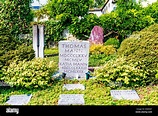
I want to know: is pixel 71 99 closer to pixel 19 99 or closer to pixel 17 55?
pixel 19 99

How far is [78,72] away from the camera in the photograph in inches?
140

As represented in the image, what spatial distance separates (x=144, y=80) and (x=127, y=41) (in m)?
0.53

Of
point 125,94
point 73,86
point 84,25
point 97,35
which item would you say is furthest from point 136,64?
point 97,35

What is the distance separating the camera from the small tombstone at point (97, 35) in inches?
217

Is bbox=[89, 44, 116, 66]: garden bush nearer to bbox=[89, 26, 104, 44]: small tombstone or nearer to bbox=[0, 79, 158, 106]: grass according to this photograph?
bbox=[89, 26, 104, 44]: small tombstone

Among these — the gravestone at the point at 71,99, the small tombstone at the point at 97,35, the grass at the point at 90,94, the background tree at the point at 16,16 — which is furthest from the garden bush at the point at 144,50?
the small tombstone at the point at 97,35

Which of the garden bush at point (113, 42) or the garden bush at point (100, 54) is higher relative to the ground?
the garden bush at point (113, 42)

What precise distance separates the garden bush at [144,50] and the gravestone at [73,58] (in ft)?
1.34

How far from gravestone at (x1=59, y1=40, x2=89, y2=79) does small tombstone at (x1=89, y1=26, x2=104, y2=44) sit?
204cm

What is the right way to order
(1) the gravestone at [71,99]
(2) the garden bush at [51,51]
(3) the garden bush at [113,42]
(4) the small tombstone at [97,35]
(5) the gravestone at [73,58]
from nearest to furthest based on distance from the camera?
(1) the gravestone at [71,99] → (5) the gravestone at [73,58] → (2) the garden bush at [51,51] → (3) the garden bush at [113,42] → (4) the small tombstone at [97,35]

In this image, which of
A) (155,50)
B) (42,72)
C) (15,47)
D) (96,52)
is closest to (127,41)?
(155,50)

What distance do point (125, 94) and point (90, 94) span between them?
311 millimetres

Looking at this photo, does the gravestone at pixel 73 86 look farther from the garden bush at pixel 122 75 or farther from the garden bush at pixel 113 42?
the garden bush at pixel 113 42

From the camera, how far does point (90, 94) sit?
2809 mm
